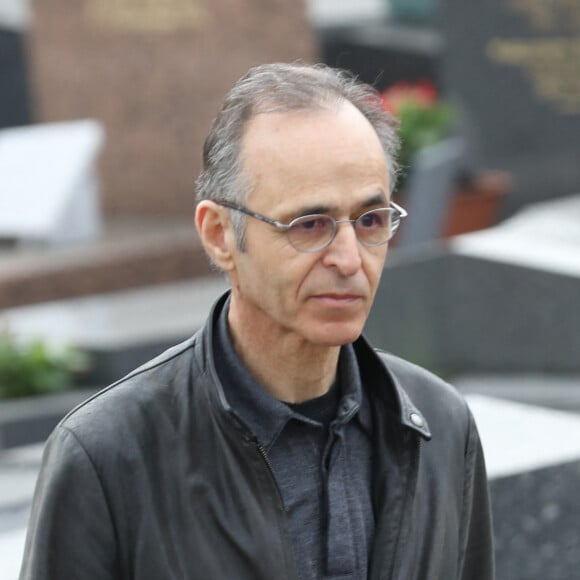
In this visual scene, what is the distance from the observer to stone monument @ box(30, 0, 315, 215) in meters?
12.0

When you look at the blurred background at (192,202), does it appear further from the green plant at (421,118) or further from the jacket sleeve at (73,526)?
the jacket sleeve at (73,526)

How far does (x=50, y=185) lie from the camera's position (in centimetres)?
1141

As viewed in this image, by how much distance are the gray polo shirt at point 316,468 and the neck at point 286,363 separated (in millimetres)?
16

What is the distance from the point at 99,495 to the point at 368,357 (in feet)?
1.62

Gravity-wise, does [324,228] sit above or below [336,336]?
above

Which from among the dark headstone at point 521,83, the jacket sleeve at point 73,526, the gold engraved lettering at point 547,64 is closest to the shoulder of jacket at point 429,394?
the jacket sleeve at point 73,526

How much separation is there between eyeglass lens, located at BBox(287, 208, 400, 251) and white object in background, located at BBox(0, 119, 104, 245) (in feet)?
30.1

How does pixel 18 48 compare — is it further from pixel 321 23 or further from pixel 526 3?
pixel 526 3

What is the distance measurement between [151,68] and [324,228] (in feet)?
34.3

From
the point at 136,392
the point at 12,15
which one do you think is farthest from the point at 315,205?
the point at 12,15

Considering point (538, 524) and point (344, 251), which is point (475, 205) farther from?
point (344, 251)

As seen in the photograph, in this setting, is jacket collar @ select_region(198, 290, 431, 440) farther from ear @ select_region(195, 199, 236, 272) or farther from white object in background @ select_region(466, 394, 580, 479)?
white object in background @ select_region(466, 394, 580, 479)

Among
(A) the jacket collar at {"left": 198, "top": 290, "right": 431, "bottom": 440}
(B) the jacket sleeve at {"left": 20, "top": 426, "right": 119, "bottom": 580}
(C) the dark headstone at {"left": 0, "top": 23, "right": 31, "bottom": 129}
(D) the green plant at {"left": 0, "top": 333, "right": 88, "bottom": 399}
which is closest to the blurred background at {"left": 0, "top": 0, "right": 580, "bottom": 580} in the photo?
(D) the green plant at {"left": 0, "top": 333, "right": 88, "bottom": 399}

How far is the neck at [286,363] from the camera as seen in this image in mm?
2205
